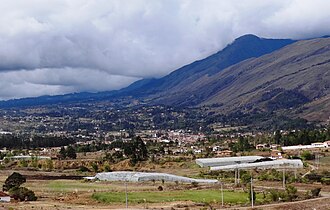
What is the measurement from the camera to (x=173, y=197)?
188 ft

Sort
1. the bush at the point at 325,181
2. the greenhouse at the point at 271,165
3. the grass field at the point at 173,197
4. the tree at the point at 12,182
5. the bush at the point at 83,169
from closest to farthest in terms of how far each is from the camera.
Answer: the grass field at the point at 173,197 → the tree at the point at 12,182 → the bush at the point at 325,181 → the greenhouse at the point at 271,165 → the bush at the point at 83,169

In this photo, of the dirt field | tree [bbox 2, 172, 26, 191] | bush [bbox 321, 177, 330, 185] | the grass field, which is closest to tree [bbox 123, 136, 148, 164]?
the dirt field

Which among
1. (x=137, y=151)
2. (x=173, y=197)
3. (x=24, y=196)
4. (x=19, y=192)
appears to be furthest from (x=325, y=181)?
(x=137, y=151)

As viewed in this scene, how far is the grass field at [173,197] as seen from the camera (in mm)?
54719

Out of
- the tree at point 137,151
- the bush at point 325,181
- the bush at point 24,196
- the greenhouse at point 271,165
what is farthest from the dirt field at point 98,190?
the tree at point 137,151

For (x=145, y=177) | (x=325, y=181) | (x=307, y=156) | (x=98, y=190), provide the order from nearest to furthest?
(x=98, y=190)
(x=325, y=181)
(x=145, y=177)
(x=307, y=156)

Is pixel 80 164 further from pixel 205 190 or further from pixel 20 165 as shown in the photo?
pixel 205 190

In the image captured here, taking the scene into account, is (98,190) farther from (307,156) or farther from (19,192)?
(307,156)

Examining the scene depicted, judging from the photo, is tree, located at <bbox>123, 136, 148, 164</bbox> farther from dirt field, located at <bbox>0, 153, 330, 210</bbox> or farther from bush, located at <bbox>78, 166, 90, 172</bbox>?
bush, located at <bbox>78, 166, 90, 172</bbox>

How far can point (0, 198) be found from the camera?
5409cm

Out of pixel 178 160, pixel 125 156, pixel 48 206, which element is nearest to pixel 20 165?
pixel 125 156

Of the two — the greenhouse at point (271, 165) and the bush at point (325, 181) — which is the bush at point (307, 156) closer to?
the greenhouse at point (271, 165)

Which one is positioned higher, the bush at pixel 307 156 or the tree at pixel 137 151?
the tree at pixel 137 151

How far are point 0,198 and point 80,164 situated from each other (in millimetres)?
56351
